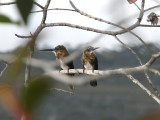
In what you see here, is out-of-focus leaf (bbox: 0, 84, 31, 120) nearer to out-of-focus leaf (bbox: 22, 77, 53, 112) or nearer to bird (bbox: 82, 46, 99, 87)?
out-of-focus leaf (bbox: 22, 77, 53, 112)

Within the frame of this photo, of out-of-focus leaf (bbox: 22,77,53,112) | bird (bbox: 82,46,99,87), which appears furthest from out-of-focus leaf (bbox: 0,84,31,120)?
bird (bbox: 82,46,99,87)

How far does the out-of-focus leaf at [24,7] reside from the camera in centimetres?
15

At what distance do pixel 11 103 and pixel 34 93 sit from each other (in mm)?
11

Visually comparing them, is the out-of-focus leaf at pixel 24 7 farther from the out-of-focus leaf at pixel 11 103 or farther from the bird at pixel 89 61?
the bird at pixel 89 61

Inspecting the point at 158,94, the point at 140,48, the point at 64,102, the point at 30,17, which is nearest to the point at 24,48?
the point at 30,17

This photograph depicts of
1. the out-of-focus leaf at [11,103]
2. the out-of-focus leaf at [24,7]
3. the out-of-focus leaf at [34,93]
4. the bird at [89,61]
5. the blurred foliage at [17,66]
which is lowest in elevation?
the bird at [89,61]

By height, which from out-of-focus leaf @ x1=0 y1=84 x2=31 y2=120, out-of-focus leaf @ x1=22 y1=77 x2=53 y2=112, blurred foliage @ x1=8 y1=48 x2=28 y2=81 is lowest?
out-of-focus leaf @ x1=0 y1=84 x2=31 y2=120

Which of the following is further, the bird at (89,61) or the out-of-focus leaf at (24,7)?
the bird at (89,61)

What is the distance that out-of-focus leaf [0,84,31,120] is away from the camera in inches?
5.7

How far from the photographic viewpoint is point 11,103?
0.49ft

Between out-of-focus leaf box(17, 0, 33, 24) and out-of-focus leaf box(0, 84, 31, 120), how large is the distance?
3 cm

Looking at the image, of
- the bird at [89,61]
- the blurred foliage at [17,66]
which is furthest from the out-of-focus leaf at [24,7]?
the bird at [89,61]

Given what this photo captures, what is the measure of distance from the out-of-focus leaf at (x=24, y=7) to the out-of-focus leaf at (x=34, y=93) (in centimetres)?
3

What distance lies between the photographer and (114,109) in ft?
66.5
